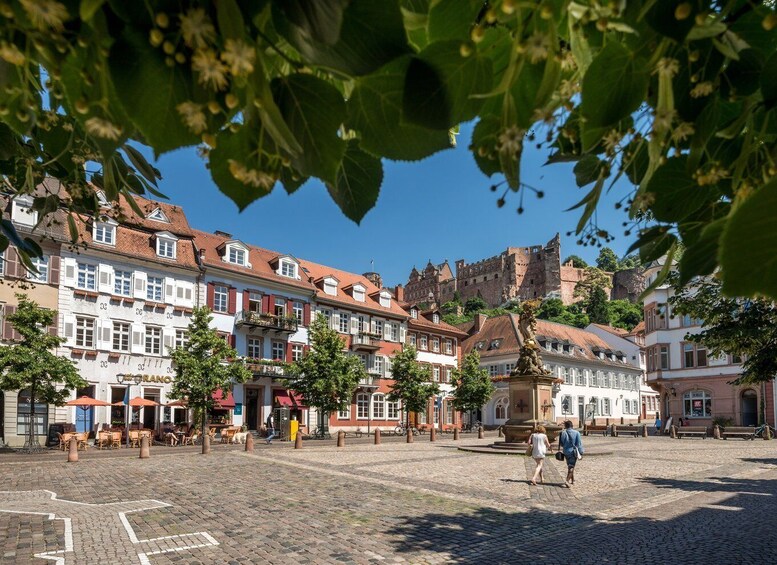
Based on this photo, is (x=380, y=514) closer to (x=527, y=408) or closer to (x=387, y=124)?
(x=387, y=124)

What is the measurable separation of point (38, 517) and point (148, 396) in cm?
2650

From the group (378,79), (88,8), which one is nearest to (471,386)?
(378,79)

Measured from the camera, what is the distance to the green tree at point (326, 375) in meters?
38.7

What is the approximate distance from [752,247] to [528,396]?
1084 inches

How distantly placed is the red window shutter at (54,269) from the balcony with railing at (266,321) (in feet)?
37.5

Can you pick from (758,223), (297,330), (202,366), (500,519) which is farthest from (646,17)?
(297,330)

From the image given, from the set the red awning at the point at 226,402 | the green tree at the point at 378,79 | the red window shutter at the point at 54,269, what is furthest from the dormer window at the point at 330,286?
the green tree at the point at 378,79

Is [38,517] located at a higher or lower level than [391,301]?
lower

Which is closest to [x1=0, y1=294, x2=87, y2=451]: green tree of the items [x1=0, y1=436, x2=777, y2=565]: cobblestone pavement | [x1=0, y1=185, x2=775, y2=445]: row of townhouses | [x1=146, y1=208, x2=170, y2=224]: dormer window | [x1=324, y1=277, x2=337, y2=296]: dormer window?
[x1=0, y1=185, x2=775, y2=445]: row of townhouses

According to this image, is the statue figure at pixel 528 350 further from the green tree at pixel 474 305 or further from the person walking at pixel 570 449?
the green tree at pixel 474 305

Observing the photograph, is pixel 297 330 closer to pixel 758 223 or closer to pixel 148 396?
pixel 148 396

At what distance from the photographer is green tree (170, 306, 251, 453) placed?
3241 centimetres

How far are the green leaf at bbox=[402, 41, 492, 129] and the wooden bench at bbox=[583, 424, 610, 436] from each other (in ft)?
168

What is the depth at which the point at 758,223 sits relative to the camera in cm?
96
